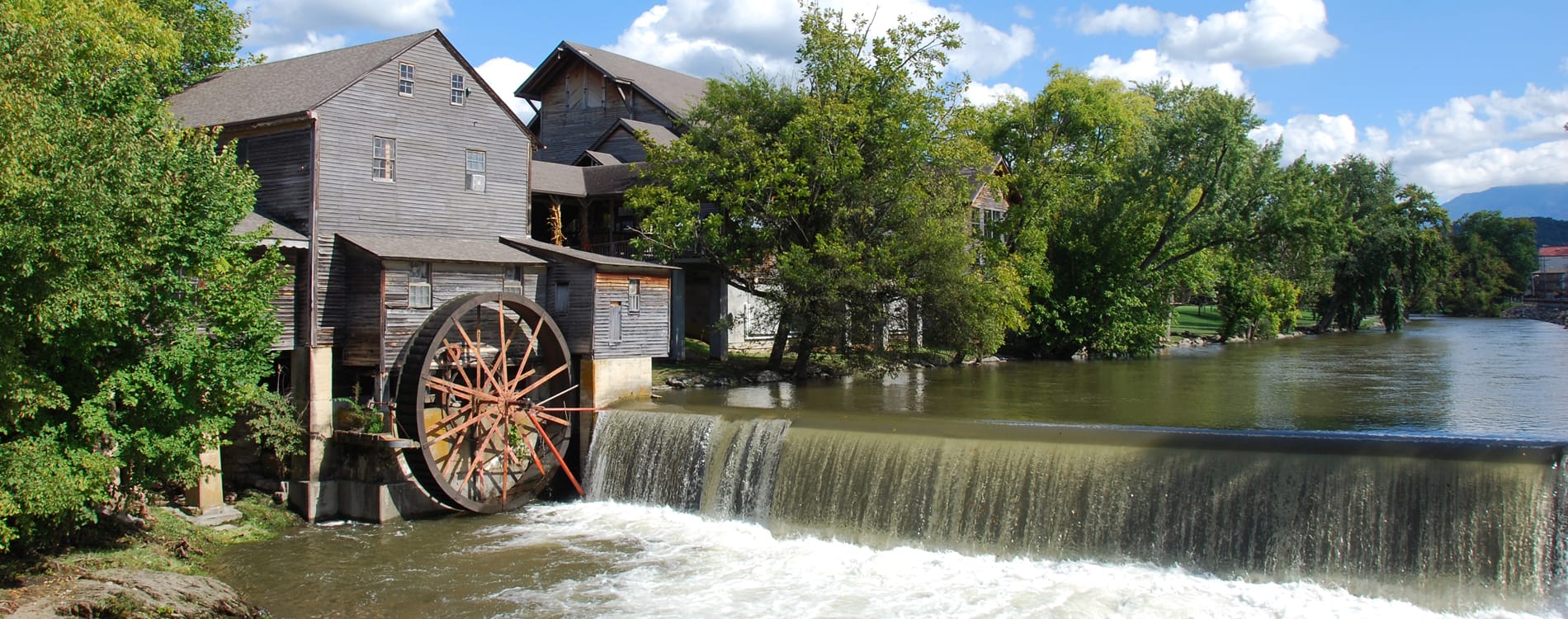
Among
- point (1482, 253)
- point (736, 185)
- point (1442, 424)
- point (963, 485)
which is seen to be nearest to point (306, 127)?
point (736, 185)

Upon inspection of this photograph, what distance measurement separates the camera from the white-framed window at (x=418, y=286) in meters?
20.5

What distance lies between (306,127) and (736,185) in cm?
1043

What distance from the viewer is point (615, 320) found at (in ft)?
73.6

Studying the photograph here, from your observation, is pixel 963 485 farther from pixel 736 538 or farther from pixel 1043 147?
pixel 1043 147

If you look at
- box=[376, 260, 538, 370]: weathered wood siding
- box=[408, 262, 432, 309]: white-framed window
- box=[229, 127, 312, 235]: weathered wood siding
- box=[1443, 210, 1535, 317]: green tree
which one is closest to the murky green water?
box=[376, 260, 538, 370]: weathered wood siding

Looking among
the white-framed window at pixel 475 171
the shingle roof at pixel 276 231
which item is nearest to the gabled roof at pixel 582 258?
the white-framed window at pixel 475 171

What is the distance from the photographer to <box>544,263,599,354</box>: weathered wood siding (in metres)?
22.0

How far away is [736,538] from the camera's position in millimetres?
17047

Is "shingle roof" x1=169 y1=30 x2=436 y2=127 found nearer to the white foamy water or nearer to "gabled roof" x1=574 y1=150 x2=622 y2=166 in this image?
the white foamy water

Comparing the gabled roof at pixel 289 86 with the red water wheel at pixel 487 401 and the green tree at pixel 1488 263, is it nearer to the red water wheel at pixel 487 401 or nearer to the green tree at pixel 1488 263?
the red water wheel at pixel 487 401

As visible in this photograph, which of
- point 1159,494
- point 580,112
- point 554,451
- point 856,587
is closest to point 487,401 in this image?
point 554,451

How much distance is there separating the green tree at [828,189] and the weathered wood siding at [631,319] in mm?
3932

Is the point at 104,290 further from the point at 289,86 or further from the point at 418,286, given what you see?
the point at 289,86

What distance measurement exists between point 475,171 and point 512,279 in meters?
2.64
